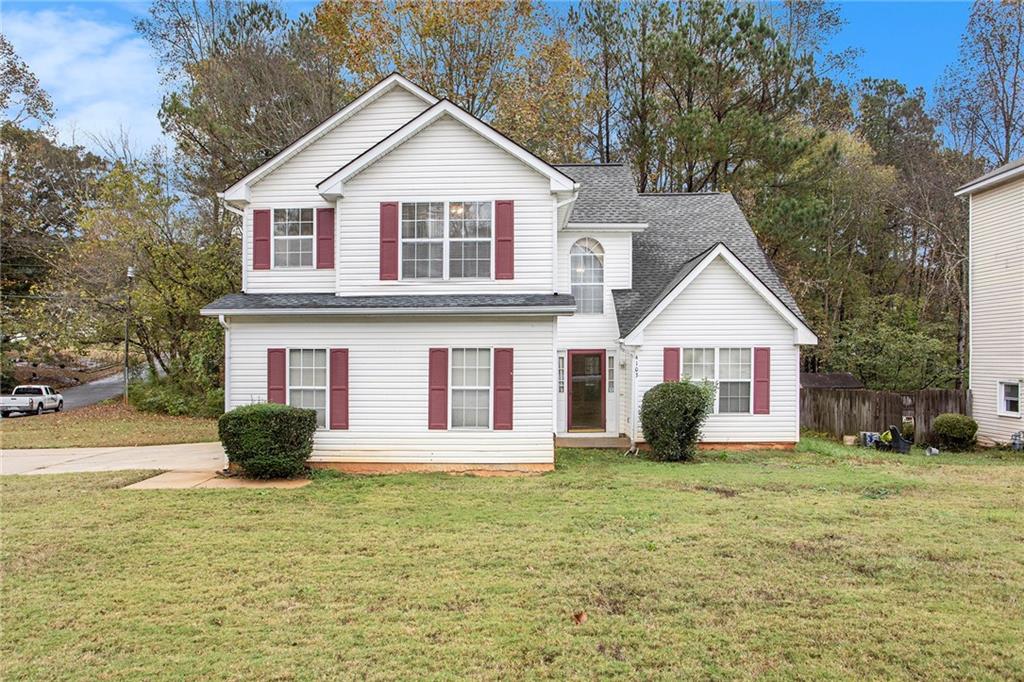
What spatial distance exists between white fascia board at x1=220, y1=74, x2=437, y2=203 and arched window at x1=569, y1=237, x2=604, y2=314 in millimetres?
5317

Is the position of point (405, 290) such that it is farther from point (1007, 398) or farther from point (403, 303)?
point (1007, 398)

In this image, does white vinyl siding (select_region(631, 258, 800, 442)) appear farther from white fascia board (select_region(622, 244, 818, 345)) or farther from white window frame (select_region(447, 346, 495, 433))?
white window frame (select_region(447, 346, 495, 433))

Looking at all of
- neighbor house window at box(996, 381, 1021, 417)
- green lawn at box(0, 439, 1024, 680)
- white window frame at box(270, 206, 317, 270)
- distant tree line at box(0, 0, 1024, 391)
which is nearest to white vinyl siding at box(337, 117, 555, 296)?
white window frame at box(270, 206, 317, 270)

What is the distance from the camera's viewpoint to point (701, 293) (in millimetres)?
14680

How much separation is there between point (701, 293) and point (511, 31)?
16464 millimetres

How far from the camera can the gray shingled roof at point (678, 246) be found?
50.9 ft

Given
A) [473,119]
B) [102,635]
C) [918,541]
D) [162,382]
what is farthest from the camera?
[162,382]

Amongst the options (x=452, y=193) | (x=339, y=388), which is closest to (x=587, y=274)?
(x=452, y=193)

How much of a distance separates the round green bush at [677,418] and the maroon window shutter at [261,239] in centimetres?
903

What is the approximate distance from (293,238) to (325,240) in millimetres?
737

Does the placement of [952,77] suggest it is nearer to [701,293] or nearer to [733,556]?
[701,293]

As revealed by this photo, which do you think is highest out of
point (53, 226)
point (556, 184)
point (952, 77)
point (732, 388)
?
point (952, 77)

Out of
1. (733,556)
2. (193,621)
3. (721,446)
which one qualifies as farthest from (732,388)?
(193,621)

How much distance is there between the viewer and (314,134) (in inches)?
523
